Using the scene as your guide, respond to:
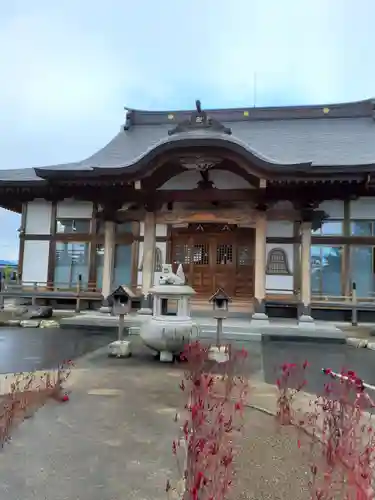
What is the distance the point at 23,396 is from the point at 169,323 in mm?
2639

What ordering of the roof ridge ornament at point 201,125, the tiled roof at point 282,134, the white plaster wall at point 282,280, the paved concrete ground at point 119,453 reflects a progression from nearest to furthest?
the paved concrete ground at point 119,453
the roof ridge ornament at point 201,125
the white plaster wall at point 282,280
the tiled roof at point 282,134

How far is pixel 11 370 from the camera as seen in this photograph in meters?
5.88

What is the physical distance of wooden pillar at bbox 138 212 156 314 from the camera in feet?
36.9

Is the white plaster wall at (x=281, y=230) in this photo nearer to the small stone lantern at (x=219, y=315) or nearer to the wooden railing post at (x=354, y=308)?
the wooden railing post at (x=354, y=308)

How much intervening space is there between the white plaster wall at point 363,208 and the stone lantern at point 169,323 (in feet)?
27.9

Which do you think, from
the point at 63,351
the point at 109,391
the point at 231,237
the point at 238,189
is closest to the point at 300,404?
the point at 109,391

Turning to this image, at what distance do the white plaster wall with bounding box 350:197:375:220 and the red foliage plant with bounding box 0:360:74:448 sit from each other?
11.0 m

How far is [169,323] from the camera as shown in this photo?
639 cm

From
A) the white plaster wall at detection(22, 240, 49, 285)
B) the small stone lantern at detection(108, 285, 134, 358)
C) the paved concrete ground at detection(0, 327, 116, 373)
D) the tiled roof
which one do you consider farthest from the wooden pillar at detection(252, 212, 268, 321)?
the white plaster wall at detection(22, 240, 49, 285)

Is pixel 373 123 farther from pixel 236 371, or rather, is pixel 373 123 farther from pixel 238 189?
pixel 236 371

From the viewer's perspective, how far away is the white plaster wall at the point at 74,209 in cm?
1460

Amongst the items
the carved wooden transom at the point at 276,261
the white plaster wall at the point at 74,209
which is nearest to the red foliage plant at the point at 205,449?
the carved wooden transom at the point at 276,261

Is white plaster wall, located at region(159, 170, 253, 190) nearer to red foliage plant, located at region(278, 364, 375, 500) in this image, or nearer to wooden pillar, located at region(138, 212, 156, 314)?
wooden pillar, located at region(138, 212, 156, 314)

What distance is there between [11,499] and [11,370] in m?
3.81
